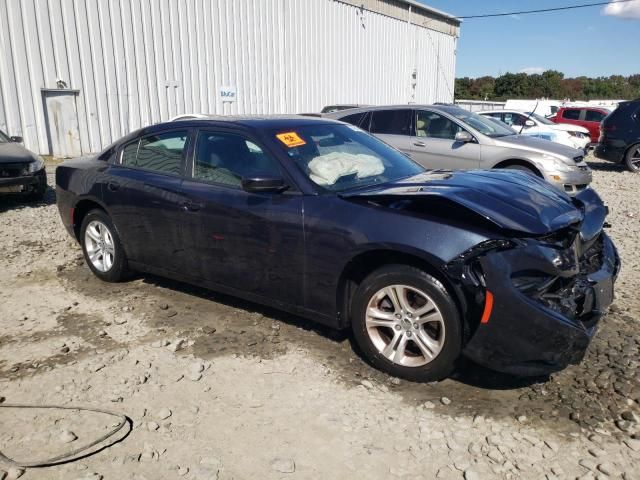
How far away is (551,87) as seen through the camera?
6750 cm

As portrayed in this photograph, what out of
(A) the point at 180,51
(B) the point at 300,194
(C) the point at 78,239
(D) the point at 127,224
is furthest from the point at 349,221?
(A) the point at 180,51

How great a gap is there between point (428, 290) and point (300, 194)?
1093mm

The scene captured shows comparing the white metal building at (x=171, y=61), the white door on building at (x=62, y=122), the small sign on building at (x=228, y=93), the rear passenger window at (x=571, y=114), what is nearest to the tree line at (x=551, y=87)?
the white metal building at (x=171, y=61)

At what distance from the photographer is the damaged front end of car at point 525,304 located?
280 cm

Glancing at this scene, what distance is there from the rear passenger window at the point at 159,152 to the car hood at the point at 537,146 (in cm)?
572

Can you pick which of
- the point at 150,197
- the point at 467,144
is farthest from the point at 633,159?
the point at 150,197

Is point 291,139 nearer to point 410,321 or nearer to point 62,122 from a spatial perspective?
point 410,321

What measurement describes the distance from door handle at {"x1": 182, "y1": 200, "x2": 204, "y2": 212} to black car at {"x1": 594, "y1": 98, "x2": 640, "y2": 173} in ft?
41.4

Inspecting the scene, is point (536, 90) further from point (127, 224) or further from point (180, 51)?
point (127, 224)

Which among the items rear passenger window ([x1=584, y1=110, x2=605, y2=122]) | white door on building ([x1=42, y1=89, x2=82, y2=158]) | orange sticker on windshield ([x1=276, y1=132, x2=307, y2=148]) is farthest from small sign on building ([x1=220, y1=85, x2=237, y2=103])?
orange sticker on windshield ([x1=276, y1=132, x2=307, y2=148])

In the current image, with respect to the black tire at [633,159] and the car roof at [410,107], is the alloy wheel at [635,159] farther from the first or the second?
the car roof at [410,107]

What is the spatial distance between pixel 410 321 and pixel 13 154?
770 cm

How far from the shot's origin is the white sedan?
15.2 metres

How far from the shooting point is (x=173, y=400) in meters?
3.10
